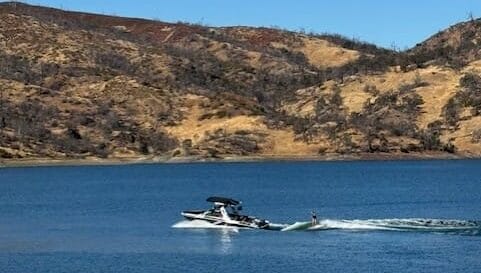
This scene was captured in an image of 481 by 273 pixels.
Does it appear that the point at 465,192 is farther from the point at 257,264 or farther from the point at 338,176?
the point at 257,264

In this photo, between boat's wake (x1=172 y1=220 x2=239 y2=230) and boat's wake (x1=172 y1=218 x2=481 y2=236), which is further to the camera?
boat's wake (x1=172 y1=220 x2=239 y2=230)

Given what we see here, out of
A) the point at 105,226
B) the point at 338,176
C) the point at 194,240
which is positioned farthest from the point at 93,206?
the point at 338,176

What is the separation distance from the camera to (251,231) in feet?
268

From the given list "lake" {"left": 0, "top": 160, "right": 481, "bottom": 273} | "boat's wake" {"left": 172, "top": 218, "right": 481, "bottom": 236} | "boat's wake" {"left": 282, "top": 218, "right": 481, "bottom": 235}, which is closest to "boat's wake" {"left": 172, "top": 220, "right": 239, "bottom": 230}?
"boat's wake" {"left": 172, "top": 218, "right": 481, "bottom": 236}

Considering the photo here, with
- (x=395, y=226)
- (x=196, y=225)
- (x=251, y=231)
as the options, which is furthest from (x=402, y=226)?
(x=196, y=225)

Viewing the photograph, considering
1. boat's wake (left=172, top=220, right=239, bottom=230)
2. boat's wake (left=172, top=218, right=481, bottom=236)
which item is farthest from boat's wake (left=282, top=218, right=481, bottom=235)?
boat's wake (left=172, top=220, right=239, bottom=230)

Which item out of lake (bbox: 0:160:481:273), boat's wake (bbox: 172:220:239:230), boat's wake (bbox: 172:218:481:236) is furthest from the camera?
boat's wake (bbox: 172:220:239:230)

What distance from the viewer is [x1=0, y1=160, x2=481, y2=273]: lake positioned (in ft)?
216

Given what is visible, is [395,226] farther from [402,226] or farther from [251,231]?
[251,231]

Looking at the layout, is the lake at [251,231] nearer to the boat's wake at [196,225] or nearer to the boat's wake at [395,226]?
the boat's wake at [395,226]

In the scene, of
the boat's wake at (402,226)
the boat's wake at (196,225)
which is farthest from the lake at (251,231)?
the boat's wake at (196,225)

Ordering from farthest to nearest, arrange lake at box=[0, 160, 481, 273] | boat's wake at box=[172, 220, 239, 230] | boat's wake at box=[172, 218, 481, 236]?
boat's wake at box=[172, 220, 239, 230]
boat's wake at box=[172, 218, 481, 236]
lake at box=[0, 160, 481, 273]

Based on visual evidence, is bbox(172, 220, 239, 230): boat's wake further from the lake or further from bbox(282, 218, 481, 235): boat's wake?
bbox(282, 218, 481, 235): boat's wake

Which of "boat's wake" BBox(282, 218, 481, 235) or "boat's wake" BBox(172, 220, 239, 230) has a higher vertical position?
"boat's wake" BBox(282, 218, 481, 235)
